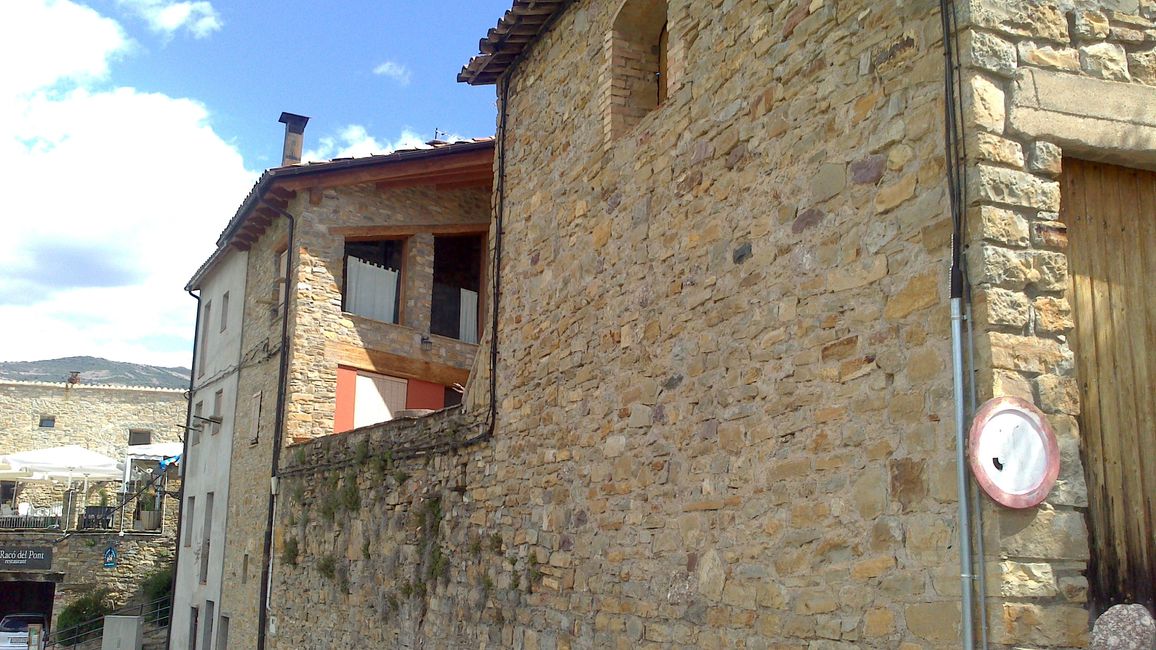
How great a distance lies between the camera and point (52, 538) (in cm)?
2580

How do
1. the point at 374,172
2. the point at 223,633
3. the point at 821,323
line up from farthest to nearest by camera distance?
1. the point at 223,633
2. the point at 374,172
3. the point at 821,323

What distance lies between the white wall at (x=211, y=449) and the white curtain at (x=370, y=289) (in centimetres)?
326

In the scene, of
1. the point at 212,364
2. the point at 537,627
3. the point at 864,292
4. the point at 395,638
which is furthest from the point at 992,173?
the point at 212,364

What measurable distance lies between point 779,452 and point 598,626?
2.17m

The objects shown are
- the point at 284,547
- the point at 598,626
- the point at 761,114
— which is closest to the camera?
the point at 761,114

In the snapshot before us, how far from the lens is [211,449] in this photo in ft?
59.4

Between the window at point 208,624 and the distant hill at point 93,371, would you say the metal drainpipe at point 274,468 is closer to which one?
the window at point 208,624

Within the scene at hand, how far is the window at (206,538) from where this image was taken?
17.2 meters

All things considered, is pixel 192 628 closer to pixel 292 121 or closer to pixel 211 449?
pixel 211 449

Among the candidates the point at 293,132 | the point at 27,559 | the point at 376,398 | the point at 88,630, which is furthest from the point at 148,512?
the point at 376,398

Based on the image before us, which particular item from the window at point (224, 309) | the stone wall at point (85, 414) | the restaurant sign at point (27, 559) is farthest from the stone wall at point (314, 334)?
the stone wall at point (85, 414)

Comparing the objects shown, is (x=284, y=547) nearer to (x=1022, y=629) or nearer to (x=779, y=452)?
(x=779, y=452)

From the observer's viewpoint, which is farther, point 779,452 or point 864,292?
point 779,452

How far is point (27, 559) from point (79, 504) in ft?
18.2
